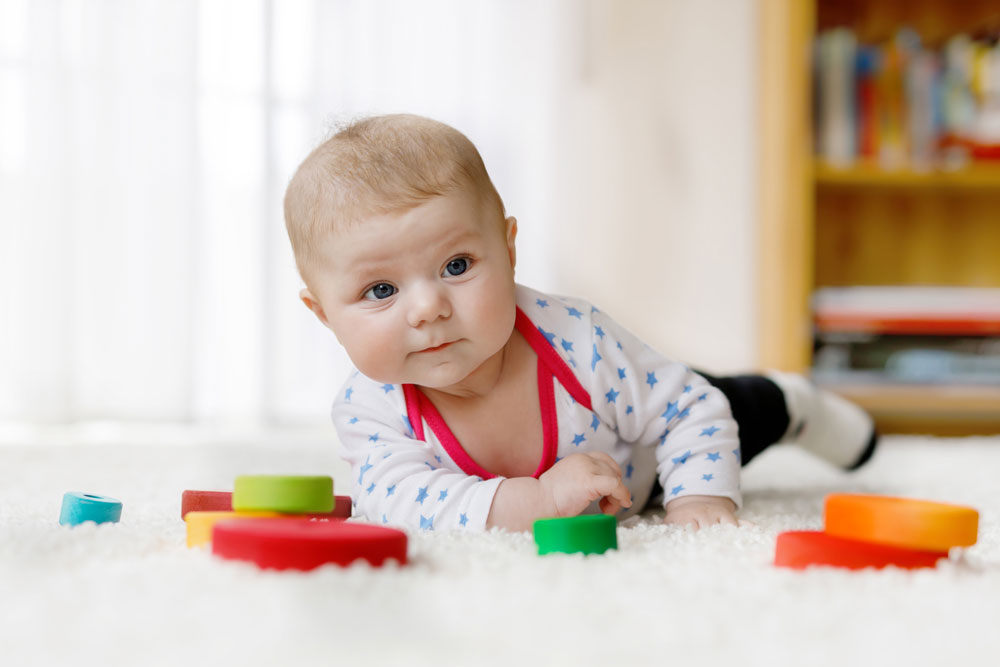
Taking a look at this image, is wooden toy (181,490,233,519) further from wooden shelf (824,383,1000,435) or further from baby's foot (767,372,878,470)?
wooden shelf (824,383,1000,435)

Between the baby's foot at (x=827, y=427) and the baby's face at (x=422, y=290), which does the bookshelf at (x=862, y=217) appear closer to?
the baby's foot at (x=827, y=427)

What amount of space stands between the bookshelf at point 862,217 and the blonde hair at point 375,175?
4.37 ft

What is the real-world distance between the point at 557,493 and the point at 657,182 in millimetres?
1794

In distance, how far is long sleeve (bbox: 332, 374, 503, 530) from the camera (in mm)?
760

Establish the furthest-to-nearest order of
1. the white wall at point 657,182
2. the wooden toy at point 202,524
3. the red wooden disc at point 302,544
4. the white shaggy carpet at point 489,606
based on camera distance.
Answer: the white wall at point 657,182
the wooden toy at point 202,524
the red wooden disc at point 302,544
the white shaggy carpet at point 489,606

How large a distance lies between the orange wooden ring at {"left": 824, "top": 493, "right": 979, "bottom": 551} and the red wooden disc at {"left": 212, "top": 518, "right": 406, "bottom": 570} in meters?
0.27

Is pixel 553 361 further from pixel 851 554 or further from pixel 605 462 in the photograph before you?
pixel 851 554

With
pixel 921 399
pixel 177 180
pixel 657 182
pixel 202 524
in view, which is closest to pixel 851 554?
pixel 202 524

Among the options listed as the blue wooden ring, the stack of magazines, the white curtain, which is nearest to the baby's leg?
the blue wooden ring

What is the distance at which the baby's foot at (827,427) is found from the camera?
3.88ft

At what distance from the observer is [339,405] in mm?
905

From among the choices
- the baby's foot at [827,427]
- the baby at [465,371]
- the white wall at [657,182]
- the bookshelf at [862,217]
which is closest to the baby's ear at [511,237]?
the baby at [465,371]

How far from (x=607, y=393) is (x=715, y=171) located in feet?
5.43

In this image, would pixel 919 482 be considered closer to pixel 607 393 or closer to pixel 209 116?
pixel 607 393
